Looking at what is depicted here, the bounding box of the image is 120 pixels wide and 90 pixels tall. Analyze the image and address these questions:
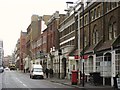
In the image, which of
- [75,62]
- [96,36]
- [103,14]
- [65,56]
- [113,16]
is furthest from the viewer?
[65,56]

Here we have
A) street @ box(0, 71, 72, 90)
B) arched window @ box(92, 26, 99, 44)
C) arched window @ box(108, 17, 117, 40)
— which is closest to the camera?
street @ box(0, 71, 72, 90)

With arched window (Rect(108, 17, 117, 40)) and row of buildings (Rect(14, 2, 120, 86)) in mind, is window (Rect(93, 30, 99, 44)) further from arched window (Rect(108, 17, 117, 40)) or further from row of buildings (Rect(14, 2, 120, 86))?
arched window (Rect(108, 17, 117, 40))

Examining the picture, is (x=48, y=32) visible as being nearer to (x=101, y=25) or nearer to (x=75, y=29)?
(x=75, y=29)

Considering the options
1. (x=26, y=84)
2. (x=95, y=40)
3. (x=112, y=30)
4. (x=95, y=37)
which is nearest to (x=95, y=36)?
(x=95, y=37)

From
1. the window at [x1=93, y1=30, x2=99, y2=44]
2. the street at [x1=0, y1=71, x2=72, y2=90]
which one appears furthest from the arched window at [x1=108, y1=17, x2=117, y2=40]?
the street at [x1=0, y1=71, x2=72, y2=90]

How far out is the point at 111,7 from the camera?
132 ft

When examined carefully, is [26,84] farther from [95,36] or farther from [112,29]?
[95,36]

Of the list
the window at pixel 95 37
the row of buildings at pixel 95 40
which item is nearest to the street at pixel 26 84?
the row of buildings at pixel 95 40

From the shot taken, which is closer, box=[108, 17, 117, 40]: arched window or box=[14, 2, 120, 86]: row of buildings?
box=[14, 2, 120, 86]: row of buildings

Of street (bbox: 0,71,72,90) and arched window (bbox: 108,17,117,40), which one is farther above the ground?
arched window (bbox: 108,17,117,40)

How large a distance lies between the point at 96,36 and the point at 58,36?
29.8 m

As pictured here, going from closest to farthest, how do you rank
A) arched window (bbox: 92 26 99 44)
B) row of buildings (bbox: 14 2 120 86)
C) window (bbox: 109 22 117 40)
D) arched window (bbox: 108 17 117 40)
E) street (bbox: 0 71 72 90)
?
street (bbox: 0 71 72 90) < row of buildings (bbox: 14 2 120 86) < window (bbox: 109 22 117 40) < arched window (bbox: 108 17 117 40) < arched window (bbox: 92 26 99 44)

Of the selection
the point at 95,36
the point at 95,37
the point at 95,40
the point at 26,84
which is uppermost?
the point at 95,36

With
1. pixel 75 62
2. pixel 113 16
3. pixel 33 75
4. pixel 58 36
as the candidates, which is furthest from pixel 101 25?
pixel 58 36
